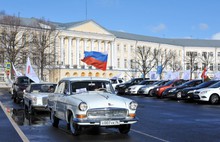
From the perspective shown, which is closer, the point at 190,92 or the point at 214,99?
the point at 214,99

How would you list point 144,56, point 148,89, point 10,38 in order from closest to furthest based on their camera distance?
1. point 148,89
2. point 10,38
3. point 144,56

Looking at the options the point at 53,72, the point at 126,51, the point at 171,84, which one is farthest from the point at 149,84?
the point at 126,51

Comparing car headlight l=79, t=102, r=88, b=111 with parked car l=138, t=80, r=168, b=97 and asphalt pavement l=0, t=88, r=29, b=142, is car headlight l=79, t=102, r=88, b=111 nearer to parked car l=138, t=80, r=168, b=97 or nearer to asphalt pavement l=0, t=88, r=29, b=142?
asphalt pavement l=0, t=88, r=29, b=142

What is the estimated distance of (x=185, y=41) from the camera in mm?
124500

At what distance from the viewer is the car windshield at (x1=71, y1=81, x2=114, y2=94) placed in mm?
11428

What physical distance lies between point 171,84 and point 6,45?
146 ft

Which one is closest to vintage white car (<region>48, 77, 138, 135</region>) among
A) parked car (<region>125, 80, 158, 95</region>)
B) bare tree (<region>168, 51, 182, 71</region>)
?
parked car (<region>125, 80, 158, 95</region>)

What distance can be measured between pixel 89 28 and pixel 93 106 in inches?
3464

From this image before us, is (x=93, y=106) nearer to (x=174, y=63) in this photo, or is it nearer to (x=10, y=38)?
(x=10, y=38)

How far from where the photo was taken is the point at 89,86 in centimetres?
1157

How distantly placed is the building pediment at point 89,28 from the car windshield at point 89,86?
82.0 metres

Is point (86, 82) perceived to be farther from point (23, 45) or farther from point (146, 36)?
point (146, 36)

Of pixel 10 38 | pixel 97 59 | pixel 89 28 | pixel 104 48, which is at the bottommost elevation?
pixel 97 59

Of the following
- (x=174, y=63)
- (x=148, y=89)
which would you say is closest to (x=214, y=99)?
(x=148, y=89)
